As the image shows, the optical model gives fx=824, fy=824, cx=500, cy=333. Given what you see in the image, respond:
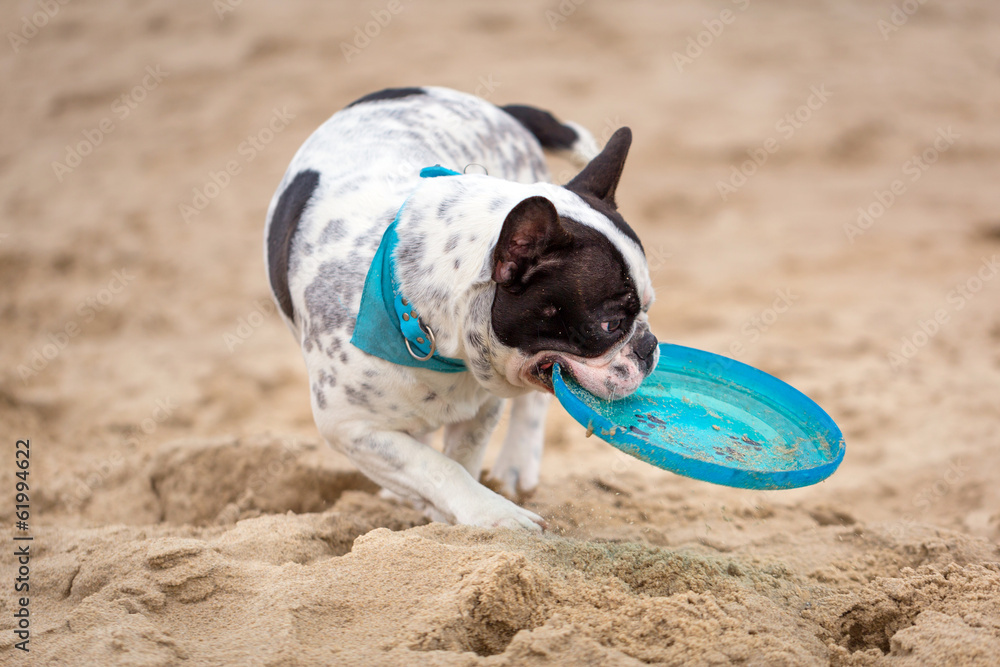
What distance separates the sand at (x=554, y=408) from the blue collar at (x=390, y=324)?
2.08 feet

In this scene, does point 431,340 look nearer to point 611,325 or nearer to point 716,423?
point 611,325

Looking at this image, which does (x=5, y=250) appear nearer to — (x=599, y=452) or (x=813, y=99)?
(x=599, y=452)

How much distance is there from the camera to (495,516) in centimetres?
293

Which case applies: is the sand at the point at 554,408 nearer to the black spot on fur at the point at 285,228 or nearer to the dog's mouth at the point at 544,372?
the dog's mouth at the point at 544,372

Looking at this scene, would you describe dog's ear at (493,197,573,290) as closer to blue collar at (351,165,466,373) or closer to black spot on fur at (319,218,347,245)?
blue collar at (351,165,466,373)

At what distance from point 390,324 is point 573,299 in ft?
2.25

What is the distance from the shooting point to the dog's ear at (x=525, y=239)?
2510 millimetres

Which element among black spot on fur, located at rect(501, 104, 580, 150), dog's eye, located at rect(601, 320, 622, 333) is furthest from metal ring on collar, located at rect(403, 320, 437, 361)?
black spot on fur, located at rect(501, 104, 580, 150)

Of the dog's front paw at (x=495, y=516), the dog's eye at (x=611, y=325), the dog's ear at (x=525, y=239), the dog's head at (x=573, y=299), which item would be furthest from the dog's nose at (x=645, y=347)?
the dog's front paw at (x=495, y=516)

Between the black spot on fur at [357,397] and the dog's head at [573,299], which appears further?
the black spot on fur at [357,397]

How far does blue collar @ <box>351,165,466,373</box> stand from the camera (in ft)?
9.59

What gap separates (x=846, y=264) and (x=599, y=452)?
11.7 feet

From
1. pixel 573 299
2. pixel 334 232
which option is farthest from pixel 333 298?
pixel 573 299

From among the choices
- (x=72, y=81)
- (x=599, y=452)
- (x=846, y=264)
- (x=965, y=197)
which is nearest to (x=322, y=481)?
(x=599, y=452)
